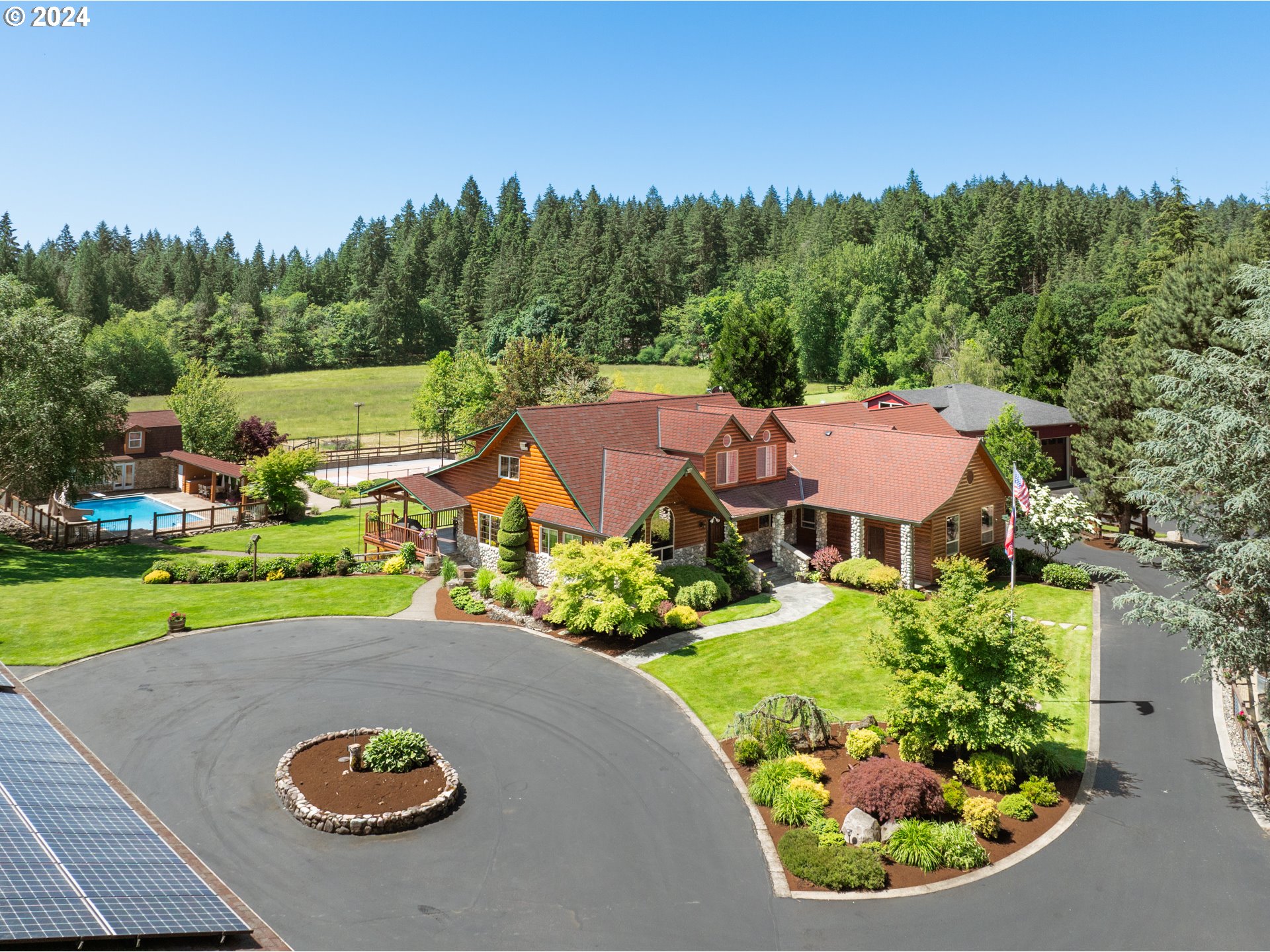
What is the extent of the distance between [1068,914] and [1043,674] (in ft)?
15.9

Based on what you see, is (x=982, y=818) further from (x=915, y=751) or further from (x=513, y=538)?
(x=513, y=538)

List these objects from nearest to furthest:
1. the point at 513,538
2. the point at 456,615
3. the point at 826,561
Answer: the point at 456,615
the point at 513,538
the point at 826,561

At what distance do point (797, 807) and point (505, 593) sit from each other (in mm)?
15508

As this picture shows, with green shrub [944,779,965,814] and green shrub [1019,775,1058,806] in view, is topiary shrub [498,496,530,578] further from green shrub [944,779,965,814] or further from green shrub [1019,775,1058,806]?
green shrub [1019,775,1058,806]

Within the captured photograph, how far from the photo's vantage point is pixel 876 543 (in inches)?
1303

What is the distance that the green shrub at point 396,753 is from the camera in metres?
17.1

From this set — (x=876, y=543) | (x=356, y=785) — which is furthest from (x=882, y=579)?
(x=356, y=785)

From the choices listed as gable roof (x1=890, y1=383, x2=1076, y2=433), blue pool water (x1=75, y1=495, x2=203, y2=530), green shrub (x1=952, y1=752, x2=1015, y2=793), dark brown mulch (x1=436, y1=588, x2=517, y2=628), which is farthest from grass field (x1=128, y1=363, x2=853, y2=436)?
green shrub (x1=952, y1=752, x2=1015, y2=793)

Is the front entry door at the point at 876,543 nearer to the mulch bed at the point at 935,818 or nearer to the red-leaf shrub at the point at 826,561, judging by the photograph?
the red-leaf shrub at the point at 826,561

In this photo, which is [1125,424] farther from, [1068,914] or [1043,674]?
[1068,914]

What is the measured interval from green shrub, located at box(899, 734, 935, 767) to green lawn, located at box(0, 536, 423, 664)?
60.5 feet

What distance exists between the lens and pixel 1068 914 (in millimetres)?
12852

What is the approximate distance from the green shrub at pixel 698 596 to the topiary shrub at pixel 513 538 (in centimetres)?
696

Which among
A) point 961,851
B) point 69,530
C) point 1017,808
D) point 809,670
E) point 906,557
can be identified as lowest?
point 809,670
